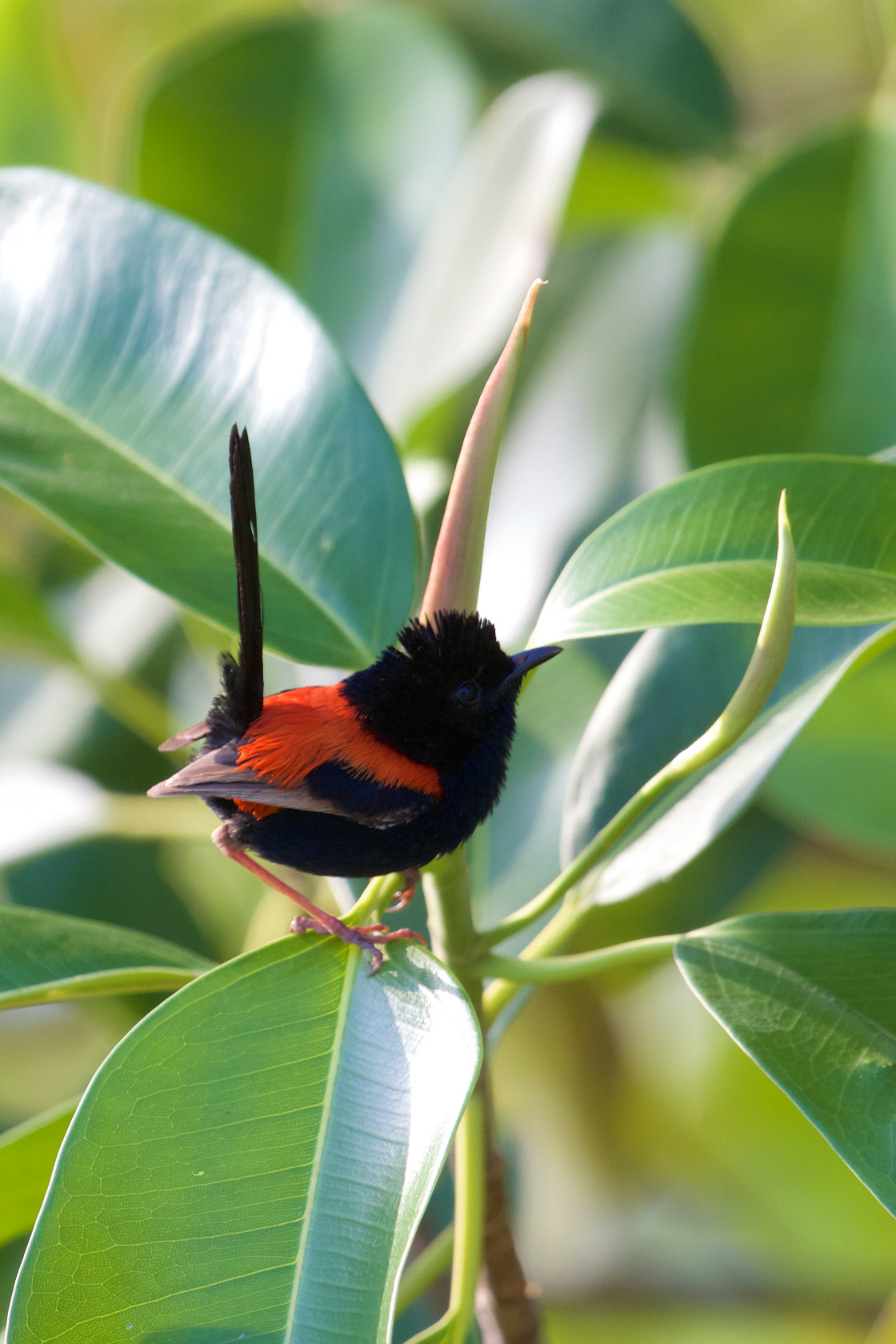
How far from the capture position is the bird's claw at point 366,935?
2.45 ft

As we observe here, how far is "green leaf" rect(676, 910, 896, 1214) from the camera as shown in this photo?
0.69m

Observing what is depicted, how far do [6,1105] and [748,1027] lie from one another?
4.46ft

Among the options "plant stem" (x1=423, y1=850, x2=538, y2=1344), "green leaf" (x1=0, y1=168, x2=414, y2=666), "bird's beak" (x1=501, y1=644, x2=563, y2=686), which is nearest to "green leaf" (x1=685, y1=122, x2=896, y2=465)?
"green leaf" (x1=0, y1=168, x2=414, y2=666)

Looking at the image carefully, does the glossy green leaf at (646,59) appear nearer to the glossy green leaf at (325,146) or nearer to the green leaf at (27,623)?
the glossy green leaf at (325,146)

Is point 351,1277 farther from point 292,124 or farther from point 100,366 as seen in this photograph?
point 292,124

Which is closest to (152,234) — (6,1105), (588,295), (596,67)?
(588,295)

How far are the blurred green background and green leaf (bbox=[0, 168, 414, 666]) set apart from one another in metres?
0.33

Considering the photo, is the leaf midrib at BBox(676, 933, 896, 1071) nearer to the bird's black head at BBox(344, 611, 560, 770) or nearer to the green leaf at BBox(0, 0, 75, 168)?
the bird's black head at BBox(344, 611, 560, 770)

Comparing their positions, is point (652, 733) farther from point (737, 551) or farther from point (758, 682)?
point (758, 682)

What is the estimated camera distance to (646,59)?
5.52 feet

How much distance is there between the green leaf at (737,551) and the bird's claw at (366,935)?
0.22 m

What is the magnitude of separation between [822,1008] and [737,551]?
0.31m

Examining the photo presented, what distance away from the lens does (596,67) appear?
5.54 ft

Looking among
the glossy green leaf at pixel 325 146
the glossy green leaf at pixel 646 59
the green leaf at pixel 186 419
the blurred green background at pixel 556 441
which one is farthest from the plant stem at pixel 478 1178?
the glossy green leaf at pixel 646 59
